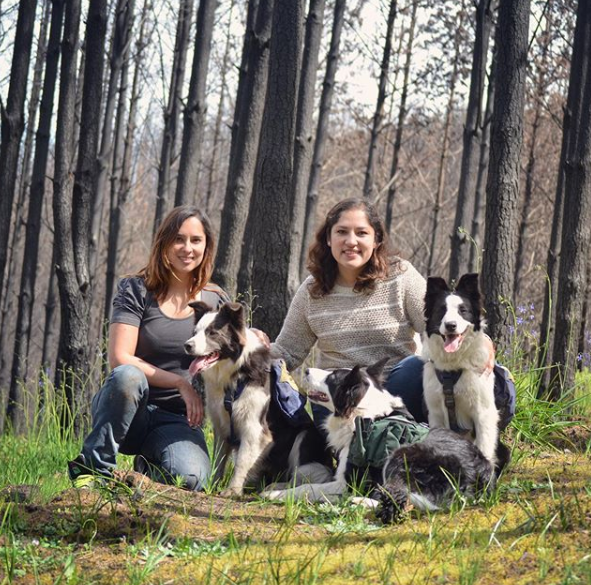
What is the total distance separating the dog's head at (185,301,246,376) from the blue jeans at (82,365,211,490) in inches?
15.0

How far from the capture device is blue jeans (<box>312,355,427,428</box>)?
5.00m

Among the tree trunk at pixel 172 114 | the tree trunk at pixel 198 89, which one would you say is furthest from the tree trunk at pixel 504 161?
the tree trunk at pixel 172 114

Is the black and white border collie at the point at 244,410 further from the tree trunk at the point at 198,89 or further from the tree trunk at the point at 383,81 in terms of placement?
the tree trunk at the point at 383,81

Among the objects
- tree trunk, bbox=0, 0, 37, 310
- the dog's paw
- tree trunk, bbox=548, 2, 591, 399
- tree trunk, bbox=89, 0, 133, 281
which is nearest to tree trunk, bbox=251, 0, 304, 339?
the dog's paw

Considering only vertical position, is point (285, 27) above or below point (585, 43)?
below

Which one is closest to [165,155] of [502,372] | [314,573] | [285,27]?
[285,27]

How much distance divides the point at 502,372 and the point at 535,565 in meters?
1.82

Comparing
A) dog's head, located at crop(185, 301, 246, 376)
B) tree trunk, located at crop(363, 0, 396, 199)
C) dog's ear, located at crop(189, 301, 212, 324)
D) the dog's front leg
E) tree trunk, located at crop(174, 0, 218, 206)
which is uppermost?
tree trunk, located at crop(363, 0, 396, 199)

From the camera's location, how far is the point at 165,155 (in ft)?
48.8

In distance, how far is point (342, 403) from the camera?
14.6 ft

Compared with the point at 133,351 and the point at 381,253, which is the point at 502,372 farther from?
the point at 133,351

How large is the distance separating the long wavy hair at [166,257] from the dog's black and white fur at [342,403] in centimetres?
111

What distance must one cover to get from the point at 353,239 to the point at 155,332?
4.83 ft

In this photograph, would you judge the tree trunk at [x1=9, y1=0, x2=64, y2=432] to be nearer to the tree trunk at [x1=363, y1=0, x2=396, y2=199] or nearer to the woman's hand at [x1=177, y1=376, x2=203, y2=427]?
the woman's hand at [x1=177, y1=376, x2=203, y2=427]
